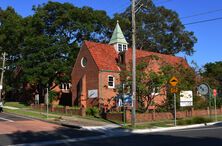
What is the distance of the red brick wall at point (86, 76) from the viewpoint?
45781mm

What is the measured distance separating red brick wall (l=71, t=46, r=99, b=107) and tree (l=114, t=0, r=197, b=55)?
2473 centimetres

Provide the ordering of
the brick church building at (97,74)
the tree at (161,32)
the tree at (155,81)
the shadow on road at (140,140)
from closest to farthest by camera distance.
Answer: the shadow on road at (140,140), the tree at (155,81), the brick church building at (97,74), the tree at (161,32)

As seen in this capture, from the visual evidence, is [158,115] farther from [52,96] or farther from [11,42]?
[11,42]

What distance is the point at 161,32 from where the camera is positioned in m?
74.4

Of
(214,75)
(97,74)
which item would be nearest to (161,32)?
(214,75)

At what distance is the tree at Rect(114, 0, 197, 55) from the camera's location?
73.5 meters

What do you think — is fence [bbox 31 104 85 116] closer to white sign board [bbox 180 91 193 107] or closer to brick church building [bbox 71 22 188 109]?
brick church building [bbox 71 22 188 109]

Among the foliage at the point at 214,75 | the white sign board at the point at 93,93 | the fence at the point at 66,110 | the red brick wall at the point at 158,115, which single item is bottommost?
the red brick wall at the point at 158,115

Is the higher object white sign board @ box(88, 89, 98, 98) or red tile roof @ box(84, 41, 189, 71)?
red tile roof @ box(84, 41, 189, 71)

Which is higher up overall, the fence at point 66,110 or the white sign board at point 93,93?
the white sign board at point 93,93

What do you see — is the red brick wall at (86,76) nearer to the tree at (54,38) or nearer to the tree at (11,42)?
the tree at (54,38)

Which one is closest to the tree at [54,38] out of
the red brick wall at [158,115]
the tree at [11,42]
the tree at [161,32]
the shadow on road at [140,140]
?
the tree at [11,42]

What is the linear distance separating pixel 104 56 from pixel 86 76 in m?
3.56

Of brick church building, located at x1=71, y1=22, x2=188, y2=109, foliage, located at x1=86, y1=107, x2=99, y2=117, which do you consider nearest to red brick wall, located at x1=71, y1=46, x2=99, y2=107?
brick church building, located at x1=71, y1=22, x2=188, y2=109
